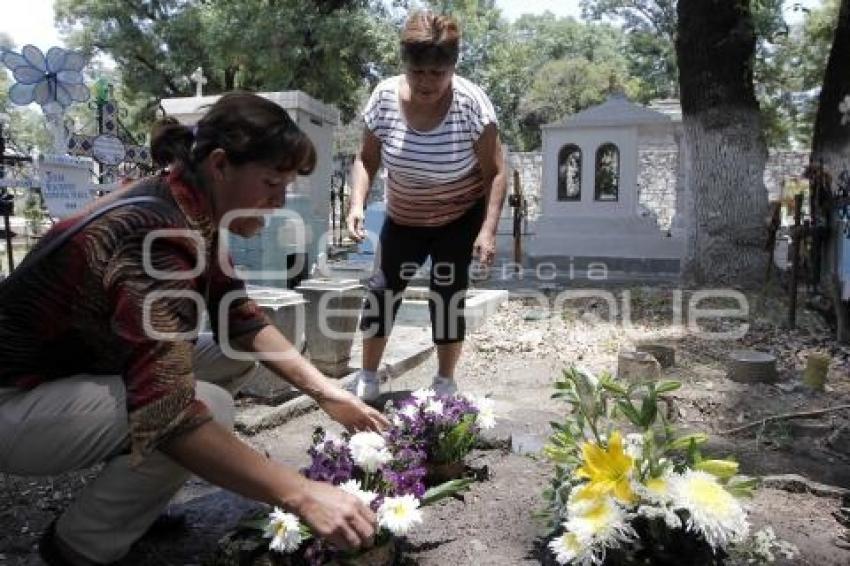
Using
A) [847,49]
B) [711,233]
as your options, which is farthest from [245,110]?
[847,49]

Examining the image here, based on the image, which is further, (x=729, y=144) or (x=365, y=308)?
(x=729, y=144)

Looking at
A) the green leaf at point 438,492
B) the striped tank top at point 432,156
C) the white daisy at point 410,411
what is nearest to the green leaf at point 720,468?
the green leaf at point 438,492

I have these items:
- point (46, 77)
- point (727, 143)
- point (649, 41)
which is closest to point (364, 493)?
point (727, 143)

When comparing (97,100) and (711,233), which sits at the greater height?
(97,100)

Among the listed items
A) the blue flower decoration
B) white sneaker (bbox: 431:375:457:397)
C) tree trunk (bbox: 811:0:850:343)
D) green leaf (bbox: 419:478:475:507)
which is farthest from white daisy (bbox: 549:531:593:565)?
the blue flower decoration

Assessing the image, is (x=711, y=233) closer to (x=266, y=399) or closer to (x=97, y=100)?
(x=266, y=399)

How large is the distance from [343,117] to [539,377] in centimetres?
1799

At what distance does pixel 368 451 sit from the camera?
1983 millimetres

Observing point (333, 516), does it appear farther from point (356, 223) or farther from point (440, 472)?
point (356, 223)

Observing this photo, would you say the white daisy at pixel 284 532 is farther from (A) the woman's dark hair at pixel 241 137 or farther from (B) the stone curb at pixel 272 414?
(B) the stone curb at pixel 272 414

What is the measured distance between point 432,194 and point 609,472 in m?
1.83

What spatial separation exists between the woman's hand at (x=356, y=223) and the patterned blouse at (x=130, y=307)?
1.39 meters

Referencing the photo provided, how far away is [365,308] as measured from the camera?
134 inches

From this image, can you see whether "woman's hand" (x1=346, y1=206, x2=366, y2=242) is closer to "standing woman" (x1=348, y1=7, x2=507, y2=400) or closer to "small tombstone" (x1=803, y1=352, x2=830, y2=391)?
"standing woman" (x1=348, y1=7, x2=507, y2=400)
